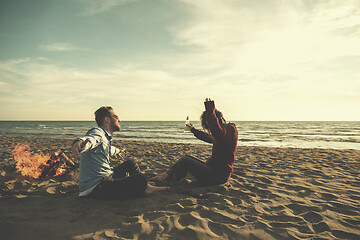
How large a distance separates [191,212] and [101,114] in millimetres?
2312

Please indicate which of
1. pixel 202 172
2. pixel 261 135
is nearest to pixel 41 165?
pixel 202 172

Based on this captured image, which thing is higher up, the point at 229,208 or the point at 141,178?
the point at 141,178

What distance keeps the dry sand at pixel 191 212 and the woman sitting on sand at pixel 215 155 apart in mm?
353

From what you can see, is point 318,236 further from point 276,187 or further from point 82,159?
point 82,159

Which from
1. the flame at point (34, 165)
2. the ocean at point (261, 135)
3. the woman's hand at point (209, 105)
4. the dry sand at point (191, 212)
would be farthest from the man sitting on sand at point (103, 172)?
the ocean at point (261, 135)

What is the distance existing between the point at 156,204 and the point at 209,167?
133 centimetres

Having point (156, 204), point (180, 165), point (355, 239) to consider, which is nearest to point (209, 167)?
point (180, 165)

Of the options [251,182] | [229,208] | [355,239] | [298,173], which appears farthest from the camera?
[298,173]

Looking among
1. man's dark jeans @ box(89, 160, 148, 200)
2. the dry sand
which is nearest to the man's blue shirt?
man's dark jeans @ box(89, 160, 148, 200)

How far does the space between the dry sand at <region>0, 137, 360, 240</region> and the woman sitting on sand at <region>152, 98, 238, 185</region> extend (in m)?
0.35

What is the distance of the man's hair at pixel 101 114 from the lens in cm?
352

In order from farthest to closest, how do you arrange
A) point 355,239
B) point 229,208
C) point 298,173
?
point 298,173, point 229,208, point 355,239

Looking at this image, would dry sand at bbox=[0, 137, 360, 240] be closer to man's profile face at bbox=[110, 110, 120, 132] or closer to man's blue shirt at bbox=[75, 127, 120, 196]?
man's blue shirt at bbox=[75, 127, 120, 196]

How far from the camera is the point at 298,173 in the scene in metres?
5.82
